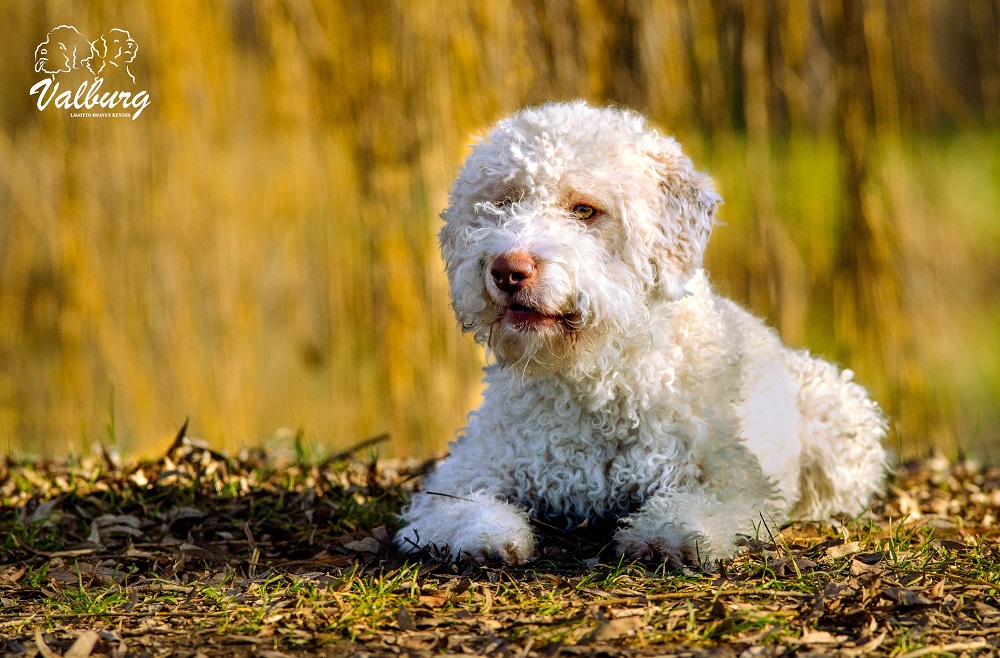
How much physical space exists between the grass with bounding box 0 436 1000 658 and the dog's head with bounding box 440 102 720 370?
2.43ft

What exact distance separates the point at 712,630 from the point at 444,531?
999 mm

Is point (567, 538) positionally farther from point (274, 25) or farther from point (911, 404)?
point (274, 25)

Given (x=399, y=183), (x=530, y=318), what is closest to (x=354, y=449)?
(x=399, y=183)

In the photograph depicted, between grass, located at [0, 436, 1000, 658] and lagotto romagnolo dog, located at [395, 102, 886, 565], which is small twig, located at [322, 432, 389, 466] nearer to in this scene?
grass, located at [0, 436, 1000, 658]

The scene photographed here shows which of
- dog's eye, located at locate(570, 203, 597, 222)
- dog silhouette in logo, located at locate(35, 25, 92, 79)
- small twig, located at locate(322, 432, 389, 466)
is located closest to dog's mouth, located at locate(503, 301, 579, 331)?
dog's eye, located at locate(570, 203, 597, 222)

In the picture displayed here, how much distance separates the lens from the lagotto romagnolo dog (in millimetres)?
3268

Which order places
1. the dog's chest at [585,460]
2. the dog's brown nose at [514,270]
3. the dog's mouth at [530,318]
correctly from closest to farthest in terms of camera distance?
1. the dog's brown nose at [514,270]
2. the dog's mouth at [530,318]
3. the dog's chest at [585,460]

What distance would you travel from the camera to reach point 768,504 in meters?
3.75

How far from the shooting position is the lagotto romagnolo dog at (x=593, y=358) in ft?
10.7

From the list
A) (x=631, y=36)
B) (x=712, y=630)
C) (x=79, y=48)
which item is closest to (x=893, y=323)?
(x=631, y=36)

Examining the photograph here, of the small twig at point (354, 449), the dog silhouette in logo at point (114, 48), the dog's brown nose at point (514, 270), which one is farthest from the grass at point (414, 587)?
the dog silhouette in logo at point (114, 48)

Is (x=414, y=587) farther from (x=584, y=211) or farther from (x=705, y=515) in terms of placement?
(x=584, y=211)

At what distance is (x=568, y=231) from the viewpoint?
3283mm

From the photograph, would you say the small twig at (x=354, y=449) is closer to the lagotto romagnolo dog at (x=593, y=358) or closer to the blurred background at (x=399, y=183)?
the blurred background at (x=399, y=183)
